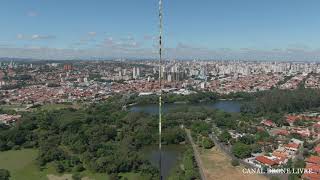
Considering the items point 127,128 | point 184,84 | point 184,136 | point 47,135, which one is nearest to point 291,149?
point 184,136

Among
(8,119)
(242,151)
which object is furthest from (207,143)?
(8,119)

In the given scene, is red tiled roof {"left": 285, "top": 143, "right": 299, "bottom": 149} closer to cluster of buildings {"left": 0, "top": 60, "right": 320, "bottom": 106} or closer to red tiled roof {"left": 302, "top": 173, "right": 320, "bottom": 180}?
red tiled roof {"left": 302, "top": 173, "right": 320, "bottom": 180}

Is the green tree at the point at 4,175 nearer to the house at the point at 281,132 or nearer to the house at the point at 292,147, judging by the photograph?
the house at the point at 292,147

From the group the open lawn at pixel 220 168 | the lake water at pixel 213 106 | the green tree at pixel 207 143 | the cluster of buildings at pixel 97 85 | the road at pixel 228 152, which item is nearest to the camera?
the road at pixel 228 152

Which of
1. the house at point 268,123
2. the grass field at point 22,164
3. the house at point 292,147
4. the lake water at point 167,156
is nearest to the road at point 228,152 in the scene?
the lake water at point 167,156

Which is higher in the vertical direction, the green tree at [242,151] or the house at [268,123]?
the green tree at [242,151]

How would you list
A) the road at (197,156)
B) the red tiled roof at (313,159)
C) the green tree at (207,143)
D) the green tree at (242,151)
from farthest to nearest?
1. the green tree at (207,143)
2. the green tree at (242,151)
3. the red tiled roof at (313,159)
4. the road at (197,156)

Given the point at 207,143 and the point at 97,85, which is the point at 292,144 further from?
the point at 97,85
